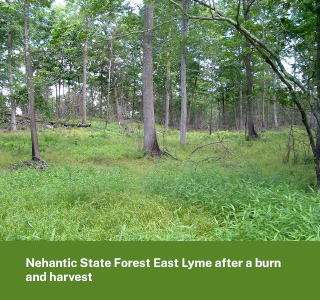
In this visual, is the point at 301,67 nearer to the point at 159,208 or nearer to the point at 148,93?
the point at 159,208

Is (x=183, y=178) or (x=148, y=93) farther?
(x=148, y=93)

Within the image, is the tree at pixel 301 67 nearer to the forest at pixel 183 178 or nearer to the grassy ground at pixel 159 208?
the forest at pixel 183 178

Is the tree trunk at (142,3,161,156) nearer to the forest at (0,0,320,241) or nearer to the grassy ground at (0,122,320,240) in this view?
the forest at (0,0,320,241)

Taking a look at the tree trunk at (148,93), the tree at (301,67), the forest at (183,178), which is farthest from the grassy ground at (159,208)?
the tree trunk at (148,93)

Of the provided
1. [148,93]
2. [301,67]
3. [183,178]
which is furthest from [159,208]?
[148,93]

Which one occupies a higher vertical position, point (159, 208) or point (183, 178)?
point (183, 178)

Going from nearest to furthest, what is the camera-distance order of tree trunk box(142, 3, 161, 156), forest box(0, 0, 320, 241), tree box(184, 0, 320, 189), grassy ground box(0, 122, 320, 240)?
grassy ground box(0, 122, 320, 240), forest box(0, 0, 320, 241), tree box(184, 0, 320, 189), tree trunk box(142, 3, 161, 156)

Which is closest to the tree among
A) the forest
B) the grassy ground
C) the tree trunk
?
the forest
